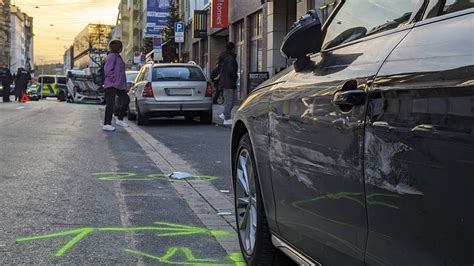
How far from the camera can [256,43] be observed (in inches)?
801

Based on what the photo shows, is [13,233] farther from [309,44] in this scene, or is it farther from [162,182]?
[309,44]

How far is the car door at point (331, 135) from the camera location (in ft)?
6.97

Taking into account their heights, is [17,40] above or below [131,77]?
above

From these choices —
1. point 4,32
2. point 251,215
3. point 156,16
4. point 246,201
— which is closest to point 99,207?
point 246,201

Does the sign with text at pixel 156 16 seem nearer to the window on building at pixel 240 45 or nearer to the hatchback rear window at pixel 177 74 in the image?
the window on building at pixel 240 45

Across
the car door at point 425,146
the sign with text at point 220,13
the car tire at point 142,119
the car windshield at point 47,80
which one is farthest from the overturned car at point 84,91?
the car door at point 425,146

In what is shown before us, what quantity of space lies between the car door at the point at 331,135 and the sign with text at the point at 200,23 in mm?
25967

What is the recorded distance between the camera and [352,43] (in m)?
2.60

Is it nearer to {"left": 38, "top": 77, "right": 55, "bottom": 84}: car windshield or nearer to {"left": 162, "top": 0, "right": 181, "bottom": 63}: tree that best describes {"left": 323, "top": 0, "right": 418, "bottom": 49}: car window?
{"left": 162, "top": 0, "right": 181, "bottom": 63}: tree

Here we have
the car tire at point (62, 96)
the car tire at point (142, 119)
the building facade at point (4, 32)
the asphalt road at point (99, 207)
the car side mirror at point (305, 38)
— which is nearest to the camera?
the car side mirror at point (305, 38)

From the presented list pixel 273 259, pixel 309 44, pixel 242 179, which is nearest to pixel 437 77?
pixel 309 44

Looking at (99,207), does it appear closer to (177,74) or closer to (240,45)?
(177,74)

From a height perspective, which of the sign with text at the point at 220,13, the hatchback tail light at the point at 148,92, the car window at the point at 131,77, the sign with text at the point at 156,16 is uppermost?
the sign with text at the point at 156,16

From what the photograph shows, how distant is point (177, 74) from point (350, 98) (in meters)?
11.6
